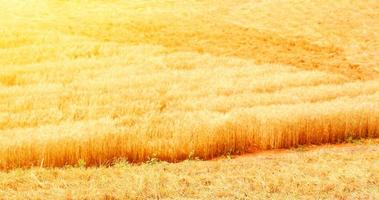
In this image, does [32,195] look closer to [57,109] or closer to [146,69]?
[57,109]

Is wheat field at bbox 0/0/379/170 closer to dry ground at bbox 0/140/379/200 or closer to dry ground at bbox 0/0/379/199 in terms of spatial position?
dry ground at bbox 0/0/379/199

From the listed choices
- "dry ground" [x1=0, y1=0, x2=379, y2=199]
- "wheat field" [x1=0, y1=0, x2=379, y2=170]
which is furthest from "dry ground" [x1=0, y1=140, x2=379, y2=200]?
"wheat field" [x1=0, y1=0, x2=379, y2=170]

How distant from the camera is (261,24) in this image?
90.3ft

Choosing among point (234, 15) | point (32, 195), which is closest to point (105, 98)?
point (32, 195)

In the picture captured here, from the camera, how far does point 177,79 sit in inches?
678

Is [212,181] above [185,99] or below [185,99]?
above

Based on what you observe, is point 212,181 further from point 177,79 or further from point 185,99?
point 177,79

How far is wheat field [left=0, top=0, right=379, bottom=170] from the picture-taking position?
11055 mm

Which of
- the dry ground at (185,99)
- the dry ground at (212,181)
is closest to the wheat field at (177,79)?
the dry ground at (185,99)

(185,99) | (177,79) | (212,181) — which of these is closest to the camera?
(212,181)

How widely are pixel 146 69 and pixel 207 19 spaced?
10506 millimetres

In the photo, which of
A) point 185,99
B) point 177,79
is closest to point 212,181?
point 185,99

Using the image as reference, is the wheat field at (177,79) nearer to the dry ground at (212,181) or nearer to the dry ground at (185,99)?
the dry ground at (185,99)

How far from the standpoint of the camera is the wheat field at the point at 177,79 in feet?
36.3
